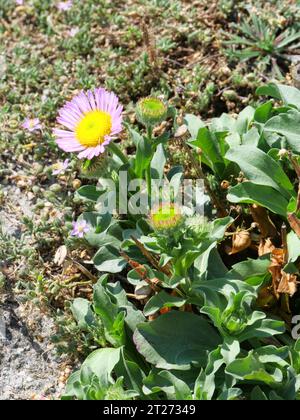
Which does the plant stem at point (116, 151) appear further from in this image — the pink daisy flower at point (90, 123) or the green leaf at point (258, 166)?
the green leaf at point (258, 166)

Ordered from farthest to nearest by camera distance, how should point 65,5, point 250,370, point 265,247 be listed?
1. point 65,5
2. point 265,247
3. point 250,370

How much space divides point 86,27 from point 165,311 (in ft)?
7.38

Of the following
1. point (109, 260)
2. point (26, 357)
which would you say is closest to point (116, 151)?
point (109, 260)

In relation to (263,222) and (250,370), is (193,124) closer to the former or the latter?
(263,222)

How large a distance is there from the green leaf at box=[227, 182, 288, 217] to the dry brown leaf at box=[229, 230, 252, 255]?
0.66 feet

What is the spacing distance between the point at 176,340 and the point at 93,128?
3.54 ft

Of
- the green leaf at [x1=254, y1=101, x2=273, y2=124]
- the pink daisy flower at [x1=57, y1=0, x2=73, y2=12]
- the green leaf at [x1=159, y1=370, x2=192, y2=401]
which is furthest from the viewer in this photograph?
the pink daisy flower at [x1=57, y1=0, x2=73, y2=12]

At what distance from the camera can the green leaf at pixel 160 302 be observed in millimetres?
3271

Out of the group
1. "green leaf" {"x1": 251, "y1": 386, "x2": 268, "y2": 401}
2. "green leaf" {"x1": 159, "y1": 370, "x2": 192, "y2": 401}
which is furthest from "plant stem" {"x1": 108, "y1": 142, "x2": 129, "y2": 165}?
"green leaf" {"x1": 251, "y1": 386, "x2": 268, "y2": 401}

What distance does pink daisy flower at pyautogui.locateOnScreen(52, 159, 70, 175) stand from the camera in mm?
4137

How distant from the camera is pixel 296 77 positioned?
13.7 feet

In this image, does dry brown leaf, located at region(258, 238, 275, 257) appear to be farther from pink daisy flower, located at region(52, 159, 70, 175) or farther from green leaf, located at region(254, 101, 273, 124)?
pink daisy flower, located at region(52, 159, 70, 175)

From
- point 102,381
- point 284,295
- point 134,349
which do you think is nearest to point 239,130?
point 284,295

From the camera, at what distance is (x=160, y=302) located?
3.29 m
